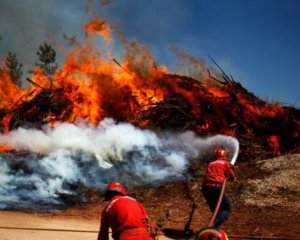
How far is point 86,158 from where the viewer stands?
13.7 m

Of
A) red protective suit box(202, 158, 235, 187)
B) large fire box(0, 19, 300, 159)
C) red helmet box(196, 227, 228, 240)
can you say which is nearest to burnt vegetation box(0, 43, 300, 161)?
large fire box(0, 19, 300, 159)

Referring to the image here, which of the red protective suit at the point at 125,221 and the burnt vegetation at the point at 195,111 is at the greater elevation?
the burnt vegetation at the point at 195,111

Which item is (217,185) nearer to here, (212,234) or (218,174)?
(218,174)

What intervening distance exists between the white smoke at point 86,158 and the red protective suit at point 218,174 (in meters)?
5.23

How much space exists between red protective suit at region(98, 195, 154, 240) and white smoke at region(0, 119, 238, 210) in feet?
21.0

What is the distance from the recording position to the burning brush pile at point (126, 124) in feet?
43.5

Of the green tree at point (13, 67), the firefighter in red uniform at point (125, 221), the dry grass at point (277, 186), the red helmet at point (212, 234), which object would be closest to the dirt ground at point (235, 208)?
the dry grass at point (277, 186)

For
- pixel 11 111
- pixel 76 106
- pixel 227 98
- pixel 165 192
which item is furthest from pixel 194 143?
pixel 11 111

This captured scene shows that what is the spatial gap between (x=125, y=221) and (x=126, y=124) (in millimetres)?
11407

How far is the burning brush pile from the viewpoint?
522 inches

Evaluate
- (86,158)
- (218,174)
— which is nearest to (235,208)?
(218,174)

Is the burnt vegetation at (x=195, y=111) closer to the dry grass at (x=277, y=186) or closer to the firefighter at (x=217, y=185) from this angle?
the dry grass at (x=277, y=186)

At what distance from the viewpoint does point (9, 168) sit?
1250 cm

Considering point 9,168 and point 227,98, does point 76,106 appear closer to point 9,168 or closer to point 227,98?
point 9,168
